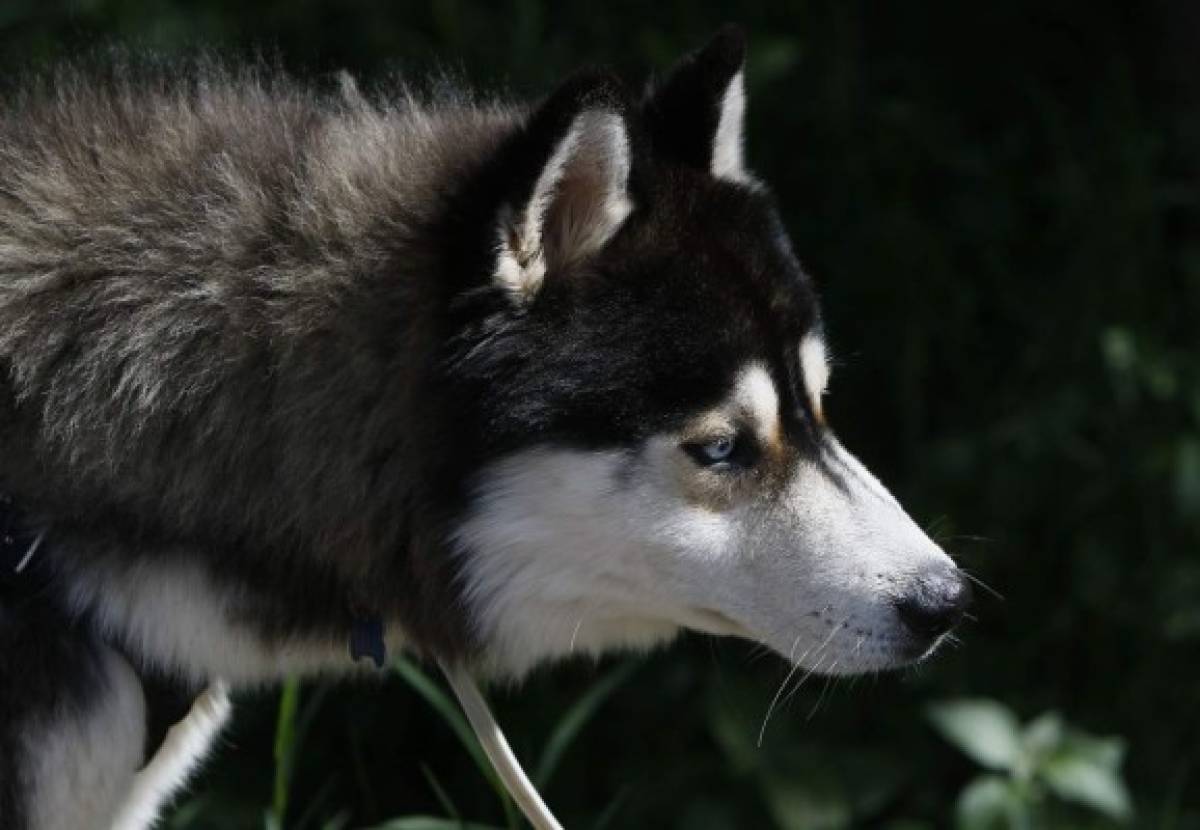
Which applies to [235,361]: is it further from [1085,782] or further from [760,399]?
[1085,782]

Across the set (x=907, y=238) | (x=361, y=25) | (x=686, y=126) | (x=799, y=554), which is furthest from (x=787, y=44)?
(x=799, y=554)

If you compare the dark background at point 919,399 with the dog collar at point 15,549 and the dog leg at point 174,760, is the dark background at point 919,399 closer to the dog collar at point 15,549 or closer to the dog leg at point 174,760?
the dog leg at point 174,760

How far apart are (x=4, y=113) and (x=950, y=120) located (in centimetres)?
298

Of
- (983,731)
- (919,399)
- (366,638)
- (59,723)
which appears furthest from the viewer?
(919,399)

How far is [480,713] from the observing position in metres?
3.13

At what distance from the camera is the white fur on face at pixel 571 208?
279cm

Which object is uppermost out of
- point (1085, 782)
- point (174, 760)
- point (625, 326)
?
point (625, 326)

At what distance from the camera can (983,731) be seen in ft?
13.1

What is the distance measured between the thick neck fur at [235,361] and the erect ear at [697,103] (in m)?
0.30

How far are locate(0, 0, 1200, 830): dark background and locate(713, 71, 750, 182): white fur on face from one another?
147 centimetres

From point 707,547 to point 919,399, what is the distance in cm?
229

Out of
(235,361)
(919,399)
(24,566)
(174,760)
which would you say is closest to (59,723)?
(24,566)

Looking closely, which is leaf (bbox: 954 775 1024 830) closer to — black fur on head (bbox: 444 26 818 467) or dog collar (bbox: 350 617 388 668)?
black fur on head (bbox: 444 26 818 467)

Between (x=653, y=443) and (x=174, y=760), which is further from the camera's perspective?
(x=174, y=760)
